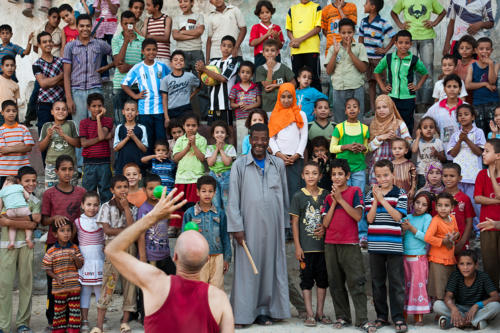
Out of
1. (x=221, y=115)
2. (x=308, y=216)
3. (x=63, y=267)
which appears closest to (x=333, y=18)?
(x=221, y=115)

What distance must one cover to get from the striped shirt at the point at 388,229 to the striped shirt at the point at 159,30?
421 centimetres

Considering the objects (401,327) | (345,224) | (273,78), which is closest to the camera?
(401,327)

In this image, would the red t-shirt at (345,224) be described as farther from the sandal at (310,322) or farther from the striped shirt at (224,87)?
the striped shirt at (224,87)

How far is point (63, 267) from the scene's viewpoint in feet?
20.5

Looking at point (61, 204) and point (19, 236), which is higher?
Answer: point (61, 204)

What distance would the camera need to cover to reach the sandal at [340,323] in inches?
242

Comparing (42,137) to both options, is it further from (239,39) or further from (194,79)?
(239,39)

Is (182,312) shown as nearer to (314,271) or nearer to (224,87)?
(314,271)

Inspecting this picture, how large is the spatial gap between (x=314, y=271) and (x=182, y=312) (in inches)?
133

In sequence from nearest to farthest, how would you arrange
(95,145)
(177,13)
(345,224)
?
(345,224) < (95,145) < (177,13)

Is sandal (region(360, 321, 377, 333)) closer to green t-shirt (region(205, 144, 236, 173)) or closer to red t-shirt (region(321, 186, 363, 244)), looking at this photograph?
red t-shirt (region(321, 186, 363, 244))

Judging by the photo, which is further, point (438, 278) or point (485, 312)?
point (438, 278)

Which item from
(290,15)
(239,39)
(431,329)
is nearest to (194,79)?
(239,39)

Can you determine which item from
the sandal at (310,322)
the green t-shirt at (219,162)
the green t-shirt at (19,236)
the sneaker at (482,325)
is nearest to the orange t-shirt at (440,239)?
the sneaker at (482,325)
